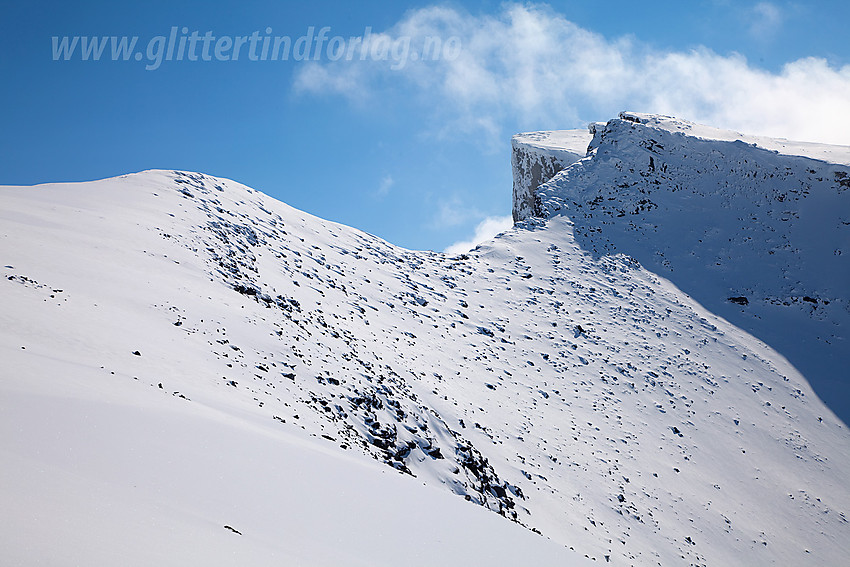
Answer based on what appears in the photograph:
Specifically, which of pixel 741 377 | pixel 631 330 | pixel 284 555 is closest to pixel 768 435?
pixel 741 377

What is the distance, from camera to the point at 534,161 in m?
44.3

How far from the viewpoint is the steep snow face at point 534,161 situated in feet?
139

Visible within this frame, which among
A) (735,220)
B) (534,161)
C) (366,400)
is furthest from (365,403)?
(534,161)

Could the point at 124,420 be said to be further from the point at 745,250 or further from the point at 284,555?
the point at 745,250

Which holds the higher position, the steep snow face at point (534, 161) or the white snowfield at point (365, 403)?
the steep snow face at point (534, 161)

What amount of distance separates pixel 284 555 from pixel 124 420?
235 cm

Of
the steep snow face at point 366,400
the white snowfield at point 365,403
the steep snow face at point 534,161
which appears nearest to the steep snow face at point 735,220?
the white snowfield at point 365,403

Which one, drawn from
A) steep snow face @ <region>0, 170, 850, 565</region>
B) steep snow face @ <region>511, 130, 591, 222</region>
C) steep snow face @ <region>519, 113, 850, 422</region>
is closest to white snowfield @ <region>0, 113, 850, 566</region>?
steep snow face @ <region>0, 170, 850, 565</region>

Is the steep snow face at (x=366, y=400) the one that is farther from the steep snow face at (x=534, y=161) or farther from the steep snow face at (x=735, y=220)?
the steep snow face at (x=534, y=161)

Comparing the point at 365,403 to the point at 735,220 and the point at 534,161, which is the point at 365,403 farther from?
the point at 534,161

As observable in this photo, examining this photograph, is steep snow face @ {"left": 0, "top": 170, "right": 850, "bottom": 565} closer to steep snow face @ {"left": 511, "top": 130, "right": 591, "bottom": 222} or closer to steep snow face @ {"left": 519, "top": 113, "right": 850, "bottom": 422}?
steep snow face @ {"left": 519, "top": 113, "right": 850, "bottom": 422}

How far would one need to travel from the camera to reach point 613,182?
34.1 metres

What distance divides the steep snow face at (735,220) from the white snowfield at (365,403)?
1257mm

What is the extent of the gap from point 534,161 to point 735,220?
1771cm
